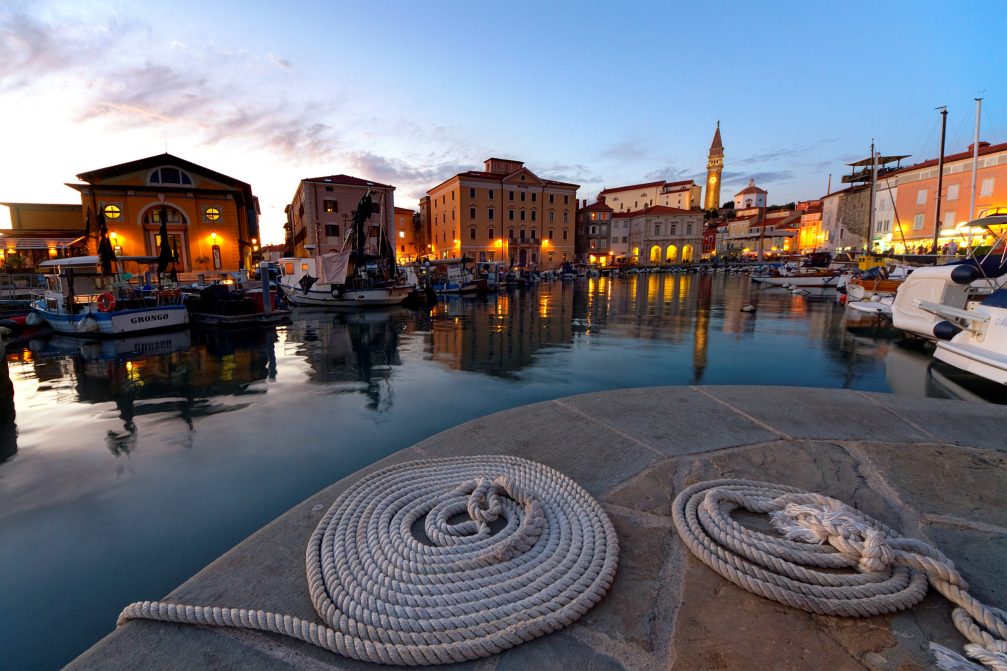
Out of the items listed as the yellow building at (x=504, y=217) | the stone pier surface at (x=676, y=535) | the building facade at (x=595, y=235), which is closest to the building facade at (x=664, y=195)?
the building facade at (x=595, y=235)

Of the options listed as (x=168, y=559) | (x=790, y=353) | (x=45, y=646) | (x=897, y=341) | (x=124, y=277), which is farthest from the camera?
(x=124, y=277)

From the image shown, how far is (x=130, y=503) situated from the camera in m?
4.19

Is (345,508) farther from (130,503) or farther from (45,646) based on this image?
(130,503)

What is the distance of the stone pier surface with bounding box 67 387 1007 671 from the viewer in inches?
67.1

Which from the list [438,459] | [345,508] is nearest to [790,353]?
[438,459]

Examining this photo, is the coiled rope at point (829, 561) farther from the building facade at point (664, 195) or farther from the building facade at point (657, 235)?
the building facade at point (664, 195)

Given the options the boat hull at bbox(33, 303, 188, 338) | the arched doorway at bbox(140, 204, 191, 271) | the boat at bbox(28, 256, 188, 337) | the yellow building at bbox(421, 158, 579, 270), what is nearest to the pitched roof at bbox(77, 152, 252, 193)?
the arched doorway at bbox(140, 204, 191, 271)

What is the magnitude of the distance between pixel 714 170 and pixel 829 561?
113206mm

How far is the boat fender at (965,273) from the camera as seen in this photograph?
9.23 meters

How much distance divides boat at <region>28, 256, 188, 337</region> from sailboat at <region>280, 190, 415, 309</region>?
7009 millimetres

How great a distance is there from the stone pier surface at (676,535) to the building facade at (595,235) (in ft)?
226

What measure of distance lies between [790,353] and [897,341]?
442 centimetres

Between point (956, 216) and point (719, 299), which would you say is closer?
point (719, 299)

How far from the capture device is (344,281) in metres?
23.0
